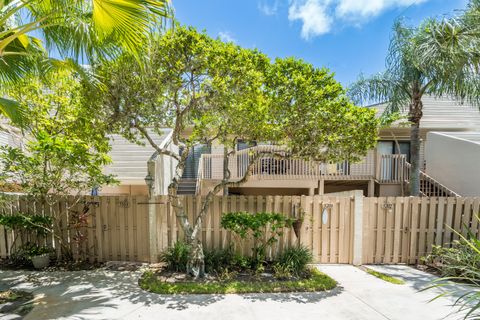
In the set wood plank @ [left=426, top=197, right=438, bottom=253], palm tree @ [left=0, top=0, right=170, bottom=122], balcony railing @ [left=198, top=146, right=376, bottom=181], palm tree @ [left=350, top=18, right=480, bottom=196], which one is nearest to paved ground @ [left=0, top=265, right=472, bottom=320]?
wood plank @ [left=426, top=197, right=438, bottom=253]

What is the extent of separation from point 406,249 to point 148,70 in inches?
279

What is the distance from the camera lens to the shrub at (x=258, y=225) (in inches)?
208

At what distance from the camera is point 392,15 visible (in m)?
7.87

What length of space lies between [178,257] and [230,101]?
3540 mm

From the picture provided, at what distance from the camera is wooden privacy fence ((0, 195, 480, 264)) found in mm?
6094

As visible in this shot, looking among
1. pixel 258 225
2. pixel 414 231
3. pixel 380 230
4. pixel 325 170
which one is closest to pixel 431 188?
pixel 325 170

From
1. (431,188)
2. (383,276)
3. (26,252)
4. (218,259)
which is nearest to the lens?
(383,276)

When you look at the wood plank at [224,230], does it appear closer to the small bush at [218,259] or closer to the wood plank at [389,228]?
the small bush at [218,259]

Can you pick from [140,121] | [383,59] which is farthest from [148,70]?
[383,59]

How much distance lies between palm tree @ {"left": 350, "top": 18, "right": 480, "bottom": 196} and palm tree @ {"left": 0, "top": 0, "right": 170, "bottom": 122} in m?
7.14

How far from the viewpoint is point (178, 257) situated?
556cm

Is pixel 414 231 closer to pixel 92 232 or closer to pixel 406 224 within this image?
pixel 406 224

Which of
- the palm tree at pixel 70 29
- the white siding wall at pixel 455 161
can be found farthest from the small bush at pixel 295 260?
the white siding wall at pixel 455 161

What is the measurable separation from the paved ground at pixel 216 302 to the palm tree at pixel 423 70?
4360 mm
